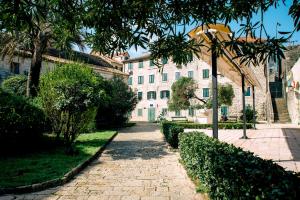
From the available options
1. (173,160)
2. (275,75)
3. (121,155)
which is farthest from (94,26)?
(275,75)

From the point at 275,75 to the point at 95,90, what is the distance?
40.2 metres

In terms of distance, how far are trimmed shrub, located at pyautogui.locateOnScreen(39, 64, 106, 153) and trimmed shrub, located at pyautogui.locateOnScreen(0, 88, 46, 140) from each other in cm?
71

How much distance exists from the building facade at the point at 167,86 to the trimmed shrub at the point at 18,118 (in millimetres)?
30553

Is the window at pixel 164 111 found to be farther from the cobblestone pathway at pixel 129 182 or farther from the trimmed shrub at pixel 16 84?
the cobblestone pathway at pixel 129 182

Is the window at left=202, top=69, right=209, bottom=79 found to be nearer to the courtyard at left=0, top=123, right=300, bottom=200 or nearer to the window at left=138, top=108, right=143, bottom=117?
the window at left=138, top=108, right=143, bottom=117

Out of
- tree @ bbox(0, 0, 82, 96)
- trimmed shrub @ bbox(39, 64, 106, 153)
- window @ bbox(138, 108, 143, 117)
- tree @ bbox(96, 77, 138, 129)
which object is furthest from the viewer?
window @ bbox(138, 108, 143, 117)

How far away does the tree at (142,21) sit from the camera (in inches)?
119

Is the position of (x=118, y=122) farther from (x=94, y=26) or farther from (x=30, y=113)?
(x=94, y=26)

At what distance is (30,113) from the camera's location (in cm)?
1123

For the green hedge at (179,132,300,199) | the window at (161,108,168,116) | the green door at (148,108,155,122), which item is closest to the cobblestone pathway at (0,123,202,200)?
the green hedge at (179,132,300,199)

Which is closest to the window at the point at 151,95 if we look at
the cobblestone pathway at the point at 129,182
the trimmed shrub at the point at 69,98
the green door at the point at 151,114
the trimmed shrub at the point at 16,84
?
the green door at the point at 151,114

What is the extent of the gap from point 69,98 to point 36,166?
8.91 feet

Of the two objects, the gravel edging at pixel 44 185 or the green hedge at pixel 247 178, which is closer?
the green hedge at pixel 247 178

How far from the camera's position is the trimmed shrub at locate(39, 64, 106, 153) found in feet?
32.9
